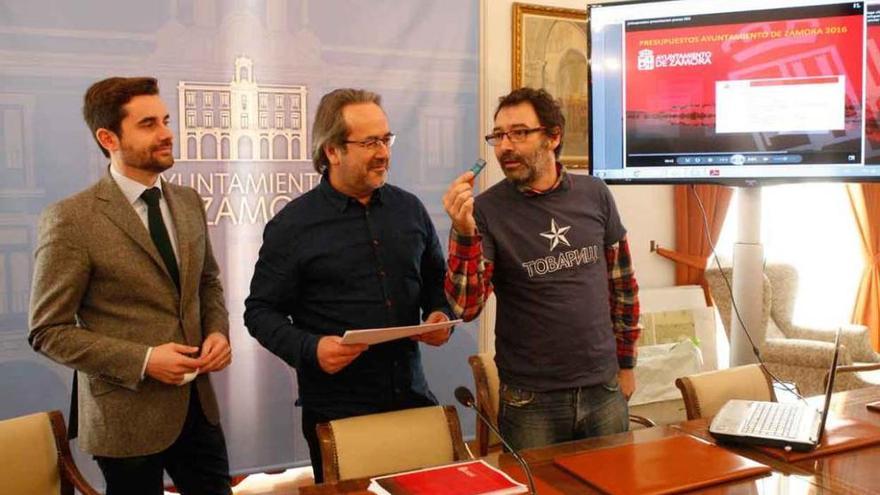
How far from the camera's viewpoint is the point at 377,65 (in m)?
3.60

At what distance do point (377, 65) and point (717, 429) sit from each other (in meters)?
2.34

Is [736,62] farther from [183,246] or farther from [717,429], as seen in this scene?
[183,246]

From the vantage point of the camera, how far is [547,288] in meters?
2.16

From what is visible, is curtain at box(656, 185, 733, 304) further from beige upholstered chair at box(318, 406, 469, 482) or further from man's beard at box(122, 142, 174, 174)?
man's beard at box(122, 142, 174, 174)

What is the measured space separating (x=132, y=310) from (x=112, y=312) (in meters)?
0.05

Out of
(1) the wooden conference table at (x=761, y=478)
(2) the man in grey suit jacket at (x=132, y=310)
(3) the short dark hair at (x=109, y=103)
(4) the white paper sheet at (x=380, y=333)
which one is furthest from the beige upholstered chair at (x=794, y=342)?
(3) the short dark hair at (x=109, y=103)

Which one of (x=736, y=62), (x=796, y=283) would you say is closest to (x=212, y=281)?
(x=736, y=62)

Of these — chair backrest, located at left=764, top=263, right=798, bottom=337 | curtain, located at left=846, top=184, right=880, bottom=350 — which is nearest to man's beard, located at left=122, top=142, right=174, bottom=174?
chair backrest, located at left=764, top=263, right=798, bottom=337

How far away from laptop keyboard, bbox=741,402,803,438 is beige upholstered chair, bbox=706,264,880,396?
1855 mm

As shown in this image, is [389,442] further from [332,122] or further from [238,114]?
[238,114]

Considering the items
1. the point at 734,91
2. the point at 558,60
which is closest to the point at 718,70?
the point at 734,91

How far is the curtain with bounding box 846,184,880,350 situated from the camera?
16.4 ft

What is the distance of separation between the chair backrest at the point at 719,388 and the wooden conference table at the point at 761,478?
325 mm

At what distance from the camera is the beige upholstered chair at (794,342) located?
400 centimetres
